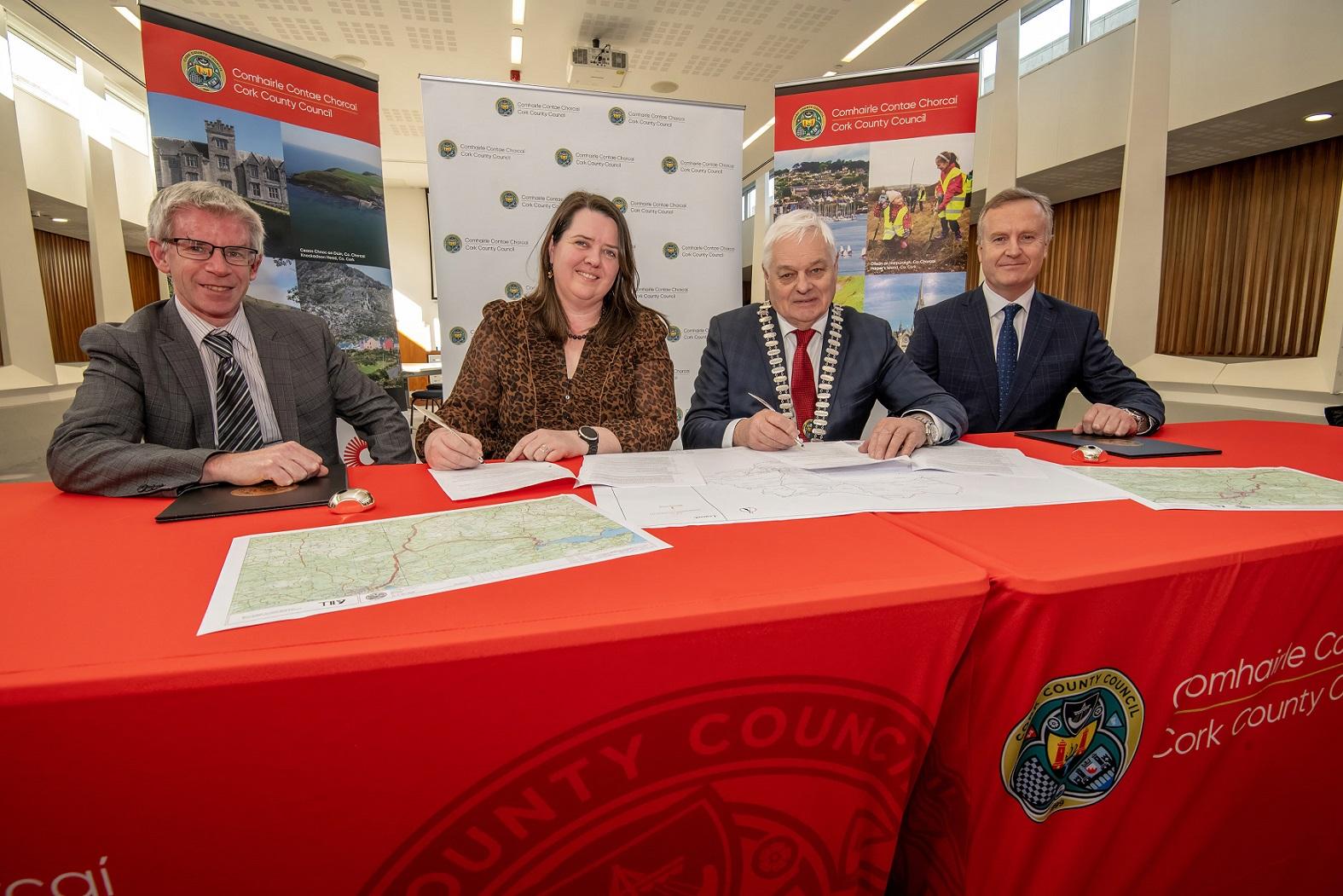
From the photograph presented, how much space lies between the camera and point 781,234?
1913mm

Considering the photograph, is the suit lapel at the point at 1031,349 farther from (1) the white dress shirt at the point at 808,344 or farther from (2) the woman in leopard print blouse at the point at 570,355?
(2) the woman in leopard print blouse at the point at 570,355

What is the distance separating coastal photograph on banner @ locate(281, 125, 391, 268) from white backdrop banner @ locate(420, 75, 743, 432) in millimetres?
512

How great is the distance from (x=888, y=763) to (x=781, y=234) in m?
1.60

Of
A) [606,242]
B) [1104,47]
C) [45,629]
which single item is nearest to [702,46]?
[1104,47]

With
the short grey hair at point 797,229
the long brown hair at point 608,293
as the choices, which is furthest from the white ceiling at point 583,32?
the short grey hair at point 797,229

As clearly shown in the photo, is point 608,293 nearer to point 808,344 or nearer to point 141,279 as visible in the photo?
point 808,344

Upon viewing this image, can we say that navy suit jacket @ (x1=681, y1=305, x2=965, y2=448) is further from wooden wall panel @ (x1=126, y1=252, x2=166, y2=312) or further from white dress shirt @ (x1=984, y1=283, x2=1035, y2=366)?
wooden wall panel @ (x1=126, y1=252, x2=166, y2=312)

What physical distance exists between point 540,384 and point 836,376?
0.93 meters

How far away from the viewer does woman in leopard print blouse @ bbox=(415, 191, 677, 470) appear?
1.90 m

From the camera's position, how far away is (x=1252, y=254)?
240 inches

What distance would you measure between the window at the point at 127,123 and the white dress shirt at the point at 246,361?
26.9 ft

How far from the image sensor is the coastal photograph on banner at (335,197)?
9.53ft

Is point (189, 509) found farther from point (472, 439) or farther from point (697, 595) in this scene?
point (697, 595)

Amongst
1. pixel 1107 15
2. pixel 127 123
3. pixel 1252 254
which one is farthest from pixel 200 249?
pixel 127 123
